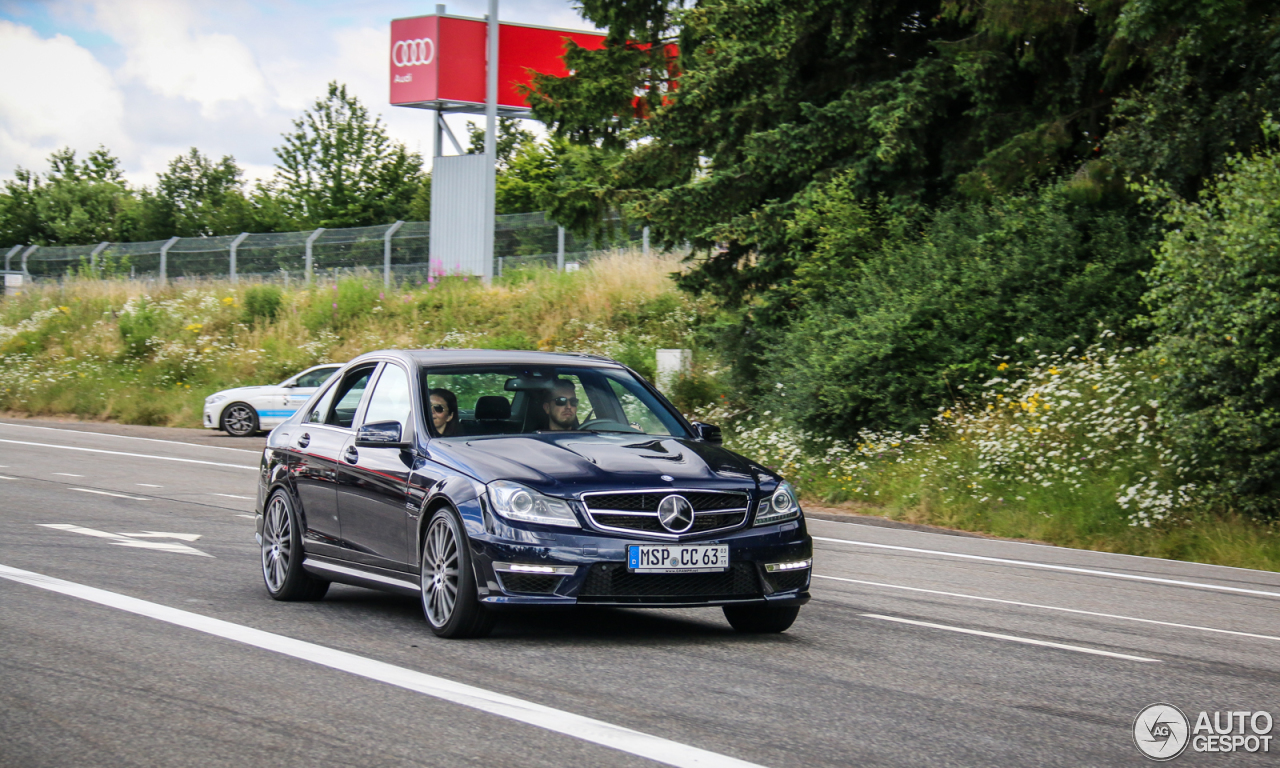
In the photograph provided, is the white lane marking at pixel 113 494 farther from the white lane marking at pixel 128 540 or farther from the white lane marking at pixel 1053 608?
the white lane marking at pixel 1053 608

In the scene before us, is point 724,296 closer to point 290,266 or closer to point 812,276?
point 812,276

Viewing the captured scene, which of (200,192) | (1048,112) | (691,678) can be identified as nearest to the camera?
(691,678)

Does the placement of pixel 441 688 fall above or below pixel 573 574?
below

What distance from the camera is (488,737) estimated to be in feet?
18.0

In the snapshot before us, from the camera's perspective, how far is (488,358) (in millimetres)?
8828

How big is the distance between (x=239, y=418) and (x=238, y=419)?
29 mm

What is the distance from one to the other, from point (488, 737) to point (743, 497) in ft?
8.22

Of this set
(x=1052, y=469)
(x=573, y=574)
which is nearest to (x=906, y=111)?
(x=1052, y=469)

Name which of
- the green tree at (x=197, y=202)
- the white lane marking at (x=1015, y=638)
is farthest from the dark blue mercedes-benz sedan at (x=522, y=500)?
the green tree at (x=197, y=202)

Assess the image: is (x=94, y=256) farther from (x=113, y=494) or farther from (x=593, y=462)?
(x=593, y=462)

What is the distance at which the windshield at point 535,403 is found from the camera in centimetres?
837

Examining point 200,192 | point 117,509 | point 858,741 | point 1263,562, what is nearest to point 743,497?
point 858,741

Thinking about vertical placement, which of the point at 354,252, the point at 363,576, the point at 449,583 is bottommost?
the point at 363,576

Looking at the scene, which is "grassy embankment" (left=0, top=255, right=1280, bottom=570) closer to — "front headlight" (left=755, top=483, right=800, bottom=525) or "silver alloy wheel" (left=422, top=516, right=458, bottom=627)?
"front headlight" (left=755, top=483, right=800, bottom=525)
